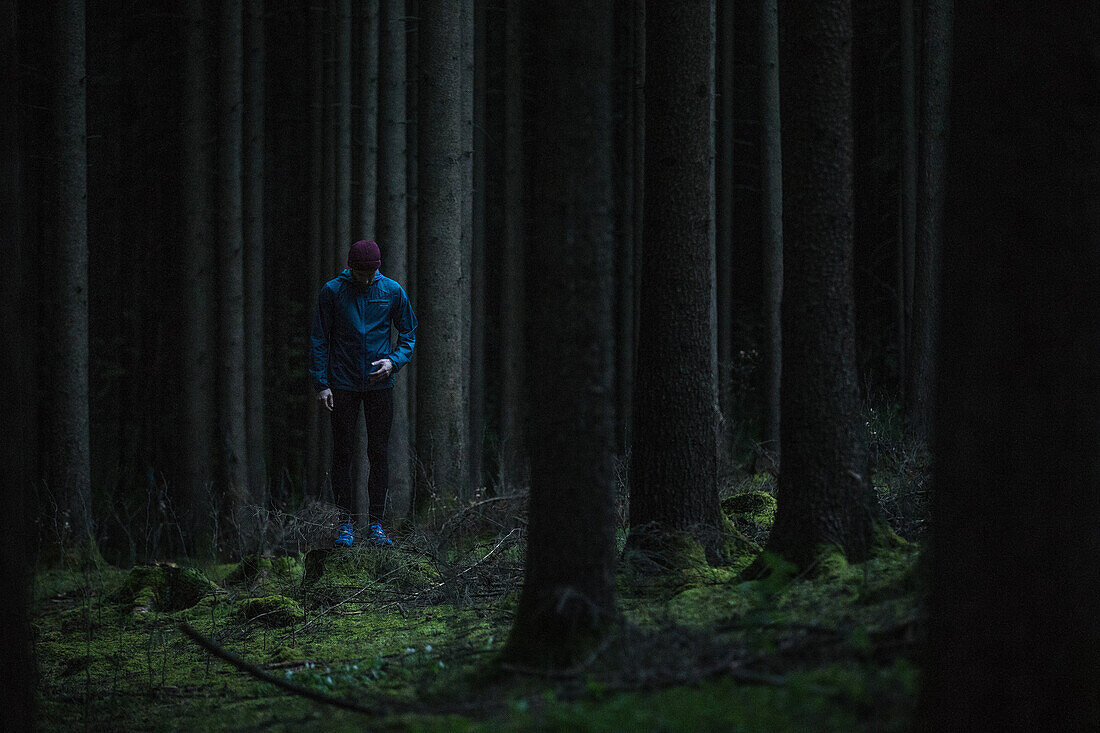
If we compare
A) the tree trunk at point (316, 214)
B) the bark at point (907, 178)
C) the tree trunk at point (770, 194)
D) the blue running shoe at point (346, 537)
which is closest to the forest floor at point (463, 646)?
the blue running shoe at point (346, 537)

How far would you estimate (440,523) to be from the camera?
8.72 m

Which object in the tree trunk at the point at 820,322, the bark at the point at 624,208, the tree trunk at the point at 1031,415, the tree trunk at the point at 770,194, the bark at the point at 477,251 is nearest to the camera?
the tree trunk at the point at 1031,415

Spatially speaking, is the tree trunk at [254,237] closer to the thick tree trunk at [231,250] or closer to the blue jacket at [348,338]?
the thick tree trunk at [231,250]

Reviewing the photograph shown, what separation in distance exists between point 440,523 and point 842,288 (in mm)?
4840

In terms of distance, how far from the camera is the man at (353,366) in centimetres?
764

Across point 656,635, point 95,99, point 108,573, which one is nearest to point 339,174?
point 108,573

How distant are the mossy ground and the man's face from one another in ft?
6.99

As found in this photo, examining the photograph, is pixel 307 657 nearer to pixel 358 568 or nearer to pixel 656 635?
pixel 358 568

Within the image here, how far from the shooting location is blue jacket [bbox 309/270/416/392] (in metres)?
7.67

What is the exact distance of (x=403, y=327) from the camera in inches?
314

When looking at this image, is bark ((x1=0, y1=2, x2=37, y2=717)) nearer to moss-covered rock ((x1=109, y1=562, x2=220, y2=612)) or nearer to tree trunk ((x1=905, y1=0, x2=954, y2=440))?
moss-covered rock ((x1=109, y1=562, x2=220, y2=612))

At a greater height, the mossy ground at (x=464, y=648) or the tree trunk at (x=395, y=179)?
the tree trunk at (x=395, y=179)

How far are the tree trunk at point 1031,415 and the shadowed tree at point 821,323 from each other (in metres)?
2.03

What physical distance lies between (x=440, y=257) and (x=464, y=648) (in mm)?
5487
